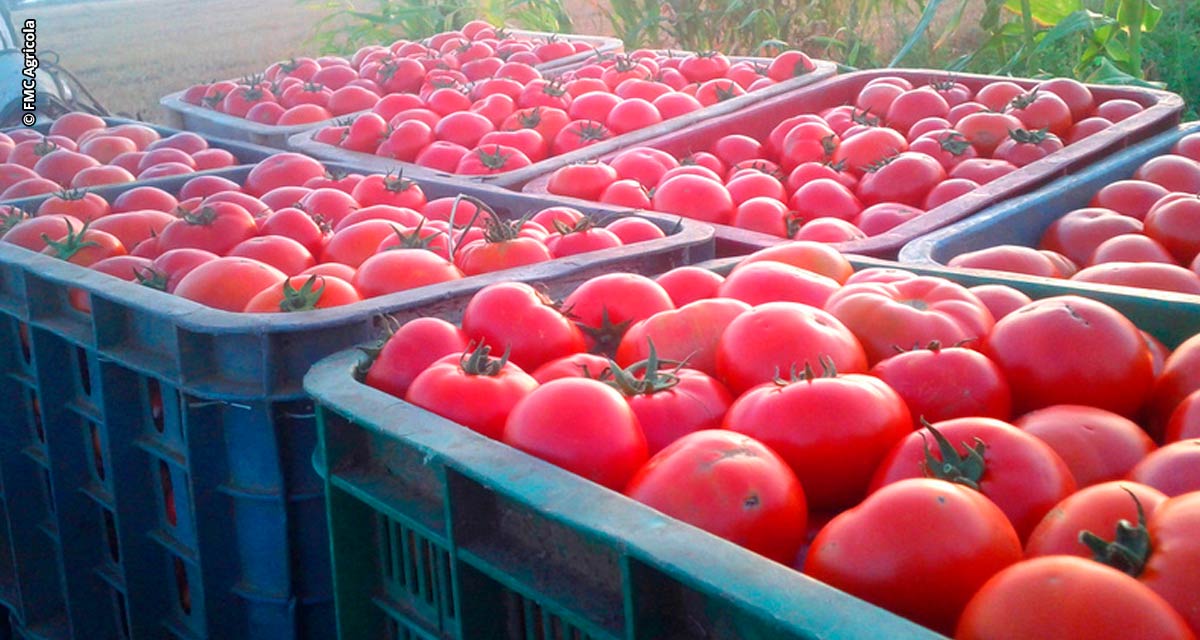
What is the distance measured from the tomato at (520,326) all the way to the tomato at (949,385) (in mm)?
517

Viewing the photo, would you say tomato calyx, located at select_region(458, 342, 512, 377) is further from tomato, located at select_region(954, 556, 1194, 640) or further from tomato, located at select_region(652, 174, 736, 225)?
tomato, located at select_region(652, 174, 736, 225)

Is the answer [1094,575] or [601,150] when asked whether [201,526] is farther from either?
[601,150]

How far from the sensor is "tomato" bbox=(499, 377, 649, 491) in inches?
56.6

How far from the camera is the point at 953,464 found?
1.29 meters

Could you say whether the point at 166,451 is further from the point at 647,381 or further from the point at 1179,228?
the point at 1179,228

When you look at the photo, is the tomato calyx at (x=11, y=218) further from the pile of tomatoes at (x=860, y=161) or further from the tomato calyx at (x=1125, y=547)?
the tomato calyx at (x=1125, y=547)

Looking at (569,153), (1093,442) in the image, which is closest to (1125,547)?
(1093,442)

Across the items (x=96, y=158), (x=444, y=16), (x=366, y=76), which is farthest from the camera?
(x=444, y=16)

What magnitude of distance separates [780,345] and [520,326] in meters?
0.43

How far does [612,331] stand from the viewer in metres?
1.93

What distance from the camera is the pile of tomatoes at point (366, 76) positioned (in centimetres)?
499

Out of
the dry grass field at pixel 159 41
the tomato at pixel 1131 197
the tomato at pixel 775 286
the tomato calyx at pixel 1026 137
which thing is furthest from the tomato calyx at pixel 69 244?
the dry grass field at pixel 159 41

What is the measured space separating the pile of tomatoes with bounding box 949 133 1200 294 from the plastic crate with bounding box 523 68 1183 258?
16 cm

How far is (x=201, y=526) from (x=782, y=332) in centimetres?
100
